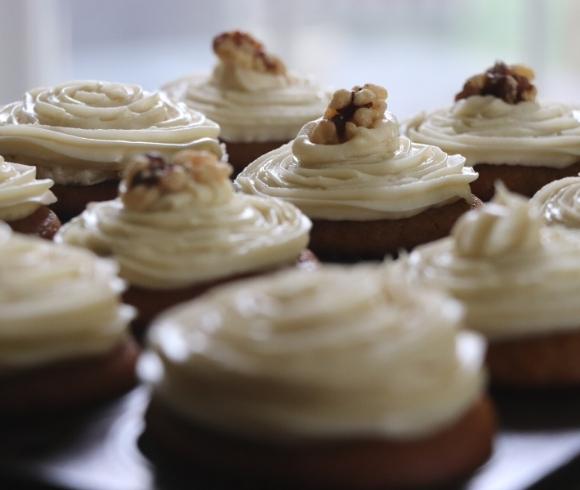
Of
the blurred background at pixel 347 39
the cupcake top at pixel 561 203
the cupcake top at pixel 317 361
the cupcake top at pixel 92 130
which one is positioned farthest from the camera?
the blurred background at pixel 347 39

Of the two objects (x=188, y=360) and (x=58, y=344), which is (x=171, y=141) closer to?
(x=58, y=344)

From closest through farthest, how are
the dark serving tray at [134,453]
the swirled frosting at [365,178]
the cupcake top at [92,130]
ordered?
the dark serving tray at [134,453]
the swirled frosting at [365,178]
the cupcake top at [92,130]

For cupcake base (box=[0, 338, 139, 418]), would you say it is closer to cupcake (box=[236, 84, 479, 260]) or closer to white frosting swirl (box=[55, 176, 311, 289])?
white frosting swirl (box=[55, 176, 311, 289])

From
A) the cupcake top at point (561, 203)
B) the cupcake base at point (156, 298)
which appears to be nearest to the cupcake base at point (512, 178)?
the cupcake top at point (561, 203)

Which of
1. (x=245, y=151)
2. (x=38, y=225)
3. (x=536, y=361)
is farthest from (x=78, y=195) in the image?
(x=536, y=361)

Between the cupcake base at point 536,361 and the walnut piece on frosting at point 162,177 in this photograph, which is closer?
the cupcake base at point 536,361

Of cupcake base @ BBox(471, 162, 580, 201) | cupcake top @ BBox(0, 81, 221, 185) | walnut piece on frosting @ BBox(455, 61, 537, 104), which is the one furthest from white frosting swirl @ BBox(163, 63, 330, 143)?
cupcake base @ BBox(471, 162, 580, 201)

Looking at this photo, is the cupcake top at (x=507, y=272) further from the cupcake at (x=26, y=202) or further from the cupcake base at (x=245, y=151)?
the cupcake base at (x=245, y=151)

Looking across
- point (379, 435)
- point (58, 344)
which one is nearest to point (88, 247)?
point (58, 344)
